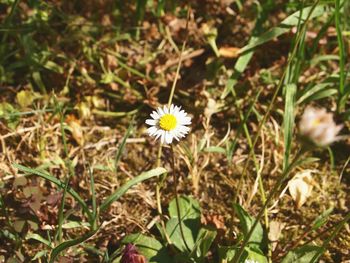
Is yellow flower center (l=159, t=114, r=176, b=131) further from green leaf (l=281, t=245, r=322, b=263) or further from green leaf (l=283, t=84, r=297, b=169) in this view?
green leaf (l=281, t=245, r=322, b=263)

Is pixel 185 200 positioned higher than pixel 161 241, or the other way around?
pixel 185 200

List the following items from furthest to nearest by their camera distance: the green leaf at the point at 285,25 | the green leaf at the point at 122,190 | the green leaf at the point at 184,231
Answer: the green leaf at the point at 285,25 → the green leaf at the point at 184,231 → the green leaf at the point at 122,190

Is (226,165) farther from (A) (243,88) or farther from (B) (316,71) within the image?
(B) (316,71)

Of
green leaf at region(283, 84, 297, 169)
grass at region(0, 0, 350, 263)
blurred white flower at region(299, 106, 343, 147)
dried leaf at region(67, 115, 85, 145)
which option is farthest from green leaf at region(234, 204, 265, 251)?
dried leaf at region(67, 115, 85, 145)

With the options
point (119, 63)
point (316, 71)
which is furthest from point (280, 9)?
point (119, 63)

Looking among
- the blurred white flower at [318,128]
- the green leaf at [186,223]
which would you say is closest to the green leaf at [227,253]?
the green leaf at [186,223]

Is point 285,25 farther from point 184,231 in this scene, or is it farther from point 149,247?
point 149,247

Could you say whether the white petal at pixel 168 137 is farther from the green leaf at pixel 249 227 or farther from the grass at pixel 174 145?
the green leaf at pixel 249 227
